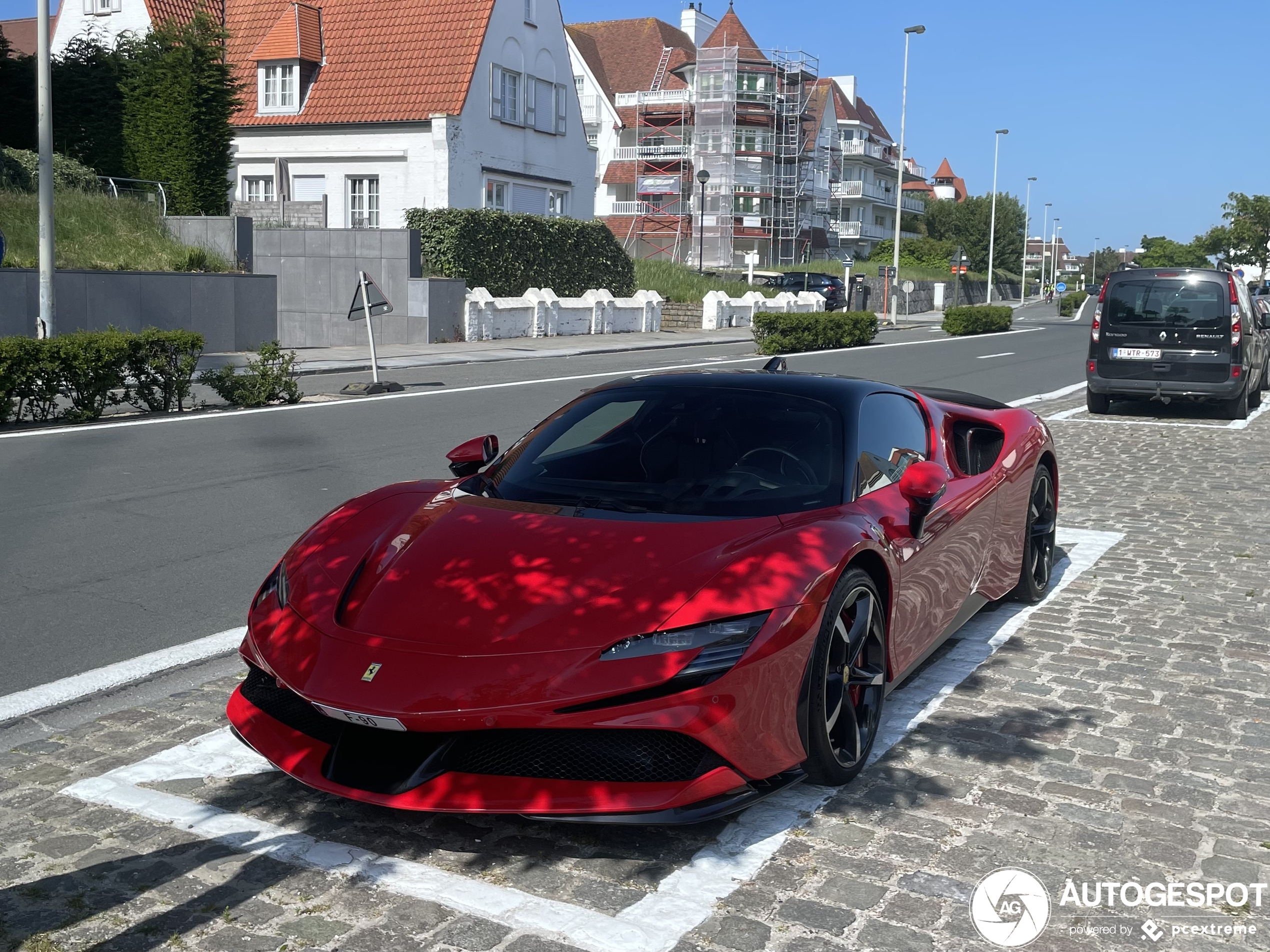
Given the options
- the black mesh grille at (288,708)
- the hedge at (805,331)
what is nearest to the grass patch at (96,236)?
the hedge at (805,331)

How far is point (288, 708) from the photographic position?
393 centimetres

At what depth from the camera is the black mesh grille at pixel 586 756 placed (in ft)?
11.5

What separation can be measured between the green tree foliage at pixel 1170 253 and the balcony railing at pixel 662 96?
1556 inches

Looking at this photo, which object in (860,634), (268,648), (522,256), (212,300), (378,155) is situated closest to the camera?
(268,648)

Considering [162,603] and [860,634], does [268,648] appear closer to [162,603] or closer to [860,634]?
[860,634]

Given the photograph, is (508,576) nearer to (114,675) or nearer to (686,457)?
(686,457)

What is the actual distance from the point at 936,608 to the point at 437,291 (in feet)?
86.7

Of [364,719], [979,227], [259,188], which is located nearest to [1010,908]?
[364,719]

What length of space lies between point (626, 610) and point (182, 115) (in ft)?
96.0

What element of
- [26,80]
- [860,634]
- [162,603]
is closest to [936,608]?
[860,634]

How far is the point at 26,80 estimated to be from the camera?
3012 centimetres

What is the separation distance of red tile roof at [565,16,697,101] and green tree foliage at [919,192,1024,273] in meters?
40.6

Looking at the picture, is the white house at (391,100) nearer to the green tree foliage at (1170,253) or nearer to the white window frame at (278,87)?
the white window frame at (278,87)

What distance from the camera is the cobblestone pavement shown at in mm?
3264
